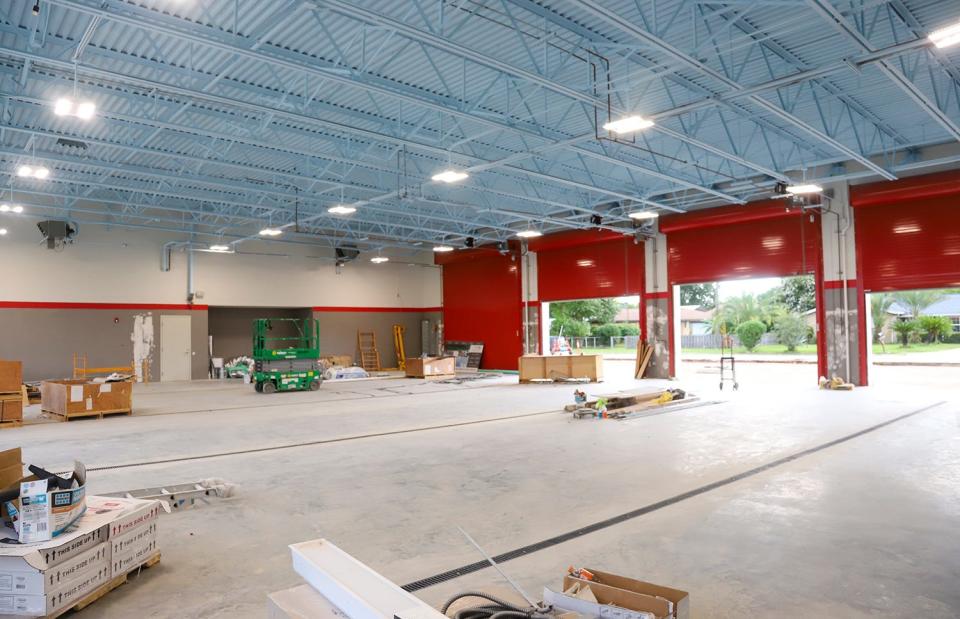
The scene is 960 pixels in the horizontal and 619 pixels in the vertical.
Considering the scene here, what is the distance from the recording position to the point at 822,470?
706cm

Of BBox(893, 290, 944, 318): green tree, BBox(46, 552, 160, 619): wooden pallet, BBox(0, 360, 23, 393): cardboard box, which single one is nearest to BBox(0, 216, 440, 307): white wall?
BBox(0, 360, 23, 393): cardboard box

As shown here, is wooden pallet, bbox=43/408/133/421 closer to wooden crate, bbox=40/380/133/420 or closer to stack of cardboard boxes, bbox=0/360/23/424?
wooden crate, bbox=40/380/133/420

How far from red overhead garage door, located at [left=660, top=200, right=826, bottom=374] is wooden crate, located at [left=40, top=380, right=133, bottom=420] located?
52.9 ft

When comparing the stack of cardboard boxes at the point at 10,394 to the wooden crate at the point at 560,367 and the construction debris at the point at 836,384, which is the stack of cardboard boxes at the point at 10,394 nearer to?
the wooden crate at the point at 560,367

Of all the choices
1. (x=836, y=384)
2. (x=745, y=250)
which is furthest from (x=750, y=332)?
(x=836, y=384)

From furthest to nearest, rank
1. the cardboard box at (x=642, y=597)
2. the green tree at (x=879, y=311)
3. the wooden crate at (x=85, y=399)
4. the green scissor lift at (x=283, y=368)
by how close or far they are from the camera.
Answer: the green tree at (x=879, y=311) < the green scissor lift at (x=283, y=368) < the wooden crate at (x=85, y=399) < the cardboard box at (x=642, y=597)

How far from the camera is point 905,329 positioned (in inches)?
1563

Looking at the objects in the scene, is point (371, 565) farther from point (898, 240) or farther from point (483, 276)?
point (483, 276)

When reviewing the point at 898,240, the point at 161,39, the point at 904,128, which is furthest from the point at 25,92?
the point at 898,240

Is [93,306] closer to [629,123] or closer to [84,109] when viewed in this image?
[84,109]

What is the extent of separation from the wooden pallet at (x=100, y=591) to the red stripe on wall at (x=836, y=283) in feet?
57.8

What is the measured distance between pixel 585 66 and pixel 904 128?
8.43 meters

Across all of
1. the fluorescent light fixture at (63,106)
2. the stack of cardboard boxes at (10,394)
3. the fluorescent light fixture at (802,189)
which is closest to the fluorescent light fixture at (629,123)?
the fluorescent light fixture at (802,189)

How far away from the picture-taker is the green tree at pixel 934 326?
39.8 meters
